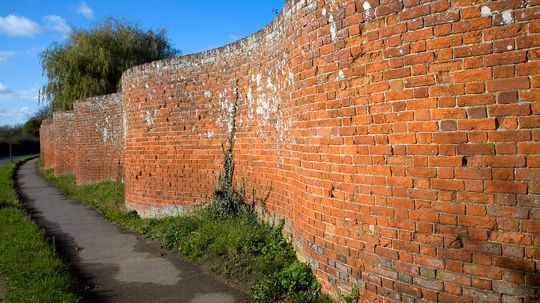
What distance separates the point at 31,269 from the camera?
206 inches

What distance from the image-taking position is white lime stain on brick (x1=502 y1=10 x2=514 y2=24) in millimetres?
2580

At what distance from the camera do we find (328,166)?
373 cm

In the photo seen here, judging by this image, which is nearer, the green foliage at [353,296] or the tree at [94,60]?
the green foliage at [353,296]

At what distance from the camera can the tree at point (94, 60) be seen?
862 inches

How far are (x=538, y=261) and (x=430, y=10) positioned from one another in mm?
1821

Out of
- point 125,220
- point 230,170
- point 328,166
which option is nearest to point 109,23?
point 125,220

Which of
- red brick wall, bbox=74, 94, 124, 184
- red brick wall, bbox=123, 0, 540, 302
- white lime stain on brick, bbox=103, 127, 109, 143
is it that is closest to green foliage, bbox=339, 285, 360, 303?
red brick wall, bbox=123, 0, 540, 302

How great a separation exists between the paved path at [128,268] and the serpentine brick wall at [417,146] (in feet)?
4.32

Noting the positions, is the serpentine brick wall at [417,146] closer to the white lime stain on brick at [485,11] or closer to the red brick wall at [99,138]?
the white lime stain on brick at [485,11]

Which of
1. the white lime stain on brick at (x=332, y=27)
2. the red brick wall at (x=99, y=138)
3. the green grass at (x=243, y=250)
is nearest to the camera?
the white lime stain on brick at (x=332, y=27)

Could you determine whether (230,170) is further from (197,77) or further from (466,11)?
(466,11)

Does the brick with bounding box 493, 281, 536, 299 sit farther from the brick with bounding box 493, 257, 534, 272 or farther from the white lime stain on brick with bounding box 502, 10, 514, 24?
the white lime stain on brick with bounding box 502, 10, 514, 24

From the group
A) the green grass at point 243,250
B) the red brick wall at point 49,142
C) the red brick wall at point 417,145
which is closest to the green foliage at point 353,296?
the red brick wall at point 417,145

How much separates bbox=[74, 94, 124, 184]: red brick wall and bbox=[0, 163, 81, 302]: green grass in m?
5.12
